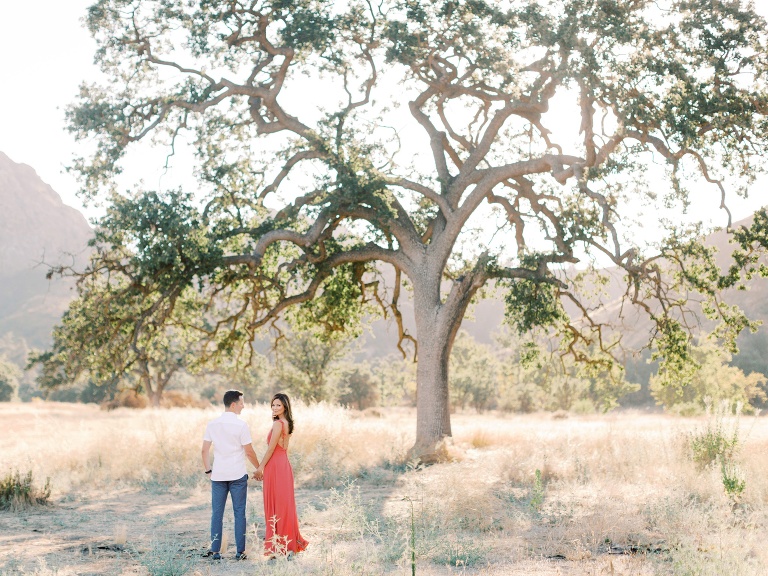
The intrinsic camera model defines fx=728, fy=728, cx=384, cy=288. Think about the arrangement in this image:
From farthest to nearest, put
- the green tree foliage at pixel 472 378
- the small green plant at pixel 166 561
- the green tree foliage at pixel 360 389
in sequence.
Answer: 1. the green tree foliage at pixel 472 378
2. the green tree foliage at pixel 360 389
3. the small green plant at pixel 166 561

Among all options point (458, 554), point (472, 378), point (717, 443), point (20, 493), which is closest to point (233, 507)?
point (458, 554)

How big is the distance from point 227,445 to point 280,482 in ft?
2.35

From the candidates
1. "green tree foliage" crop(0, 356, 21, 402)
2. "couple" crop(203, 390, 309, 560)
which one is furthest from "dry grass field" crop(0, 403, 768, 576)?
"green tree foliage" crop(0, 356, 21, 402)

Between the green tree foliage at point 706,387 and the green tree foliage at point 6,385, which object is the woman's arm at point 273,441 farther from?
the green tree foliage at point 6,385

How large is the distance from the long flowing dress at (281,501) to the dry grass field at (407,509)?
309mm

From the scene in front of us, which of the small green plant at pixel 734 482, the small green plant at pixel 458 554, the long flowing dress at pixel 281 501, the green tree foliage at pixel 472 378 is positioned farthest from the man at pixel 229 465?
the green tree foliage at pixel 472 378

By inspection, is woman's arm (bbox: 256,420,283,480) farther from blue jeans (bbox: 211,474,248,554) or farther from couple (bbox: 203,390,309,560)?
blue jeans (bbox: 211,474,248,554)

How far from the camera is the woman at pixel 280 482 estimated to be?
25.1ft

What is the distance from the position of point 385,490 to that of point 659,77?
9224 millimetres

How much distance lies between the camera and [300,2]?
1583 cm

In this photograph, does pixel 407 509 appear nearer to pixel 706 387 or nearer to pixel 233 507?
pixel 233 507

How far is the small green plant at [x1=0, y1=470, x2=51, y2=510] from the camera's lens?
11.1 m

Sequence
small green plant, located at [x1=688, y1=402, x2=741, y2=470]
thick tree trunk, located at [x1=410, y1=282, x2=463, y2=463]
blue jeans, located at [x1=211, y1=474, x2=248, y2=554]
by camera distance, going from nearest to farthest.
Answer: blue jeans, located at [x1=211, y1=474, x2=248, y2=554] → small green plant, located at [x1=688, y1=402, x2=741, y2=470] → thick tree trunk, located at [x1=410, y1=282, x2=463, y2=463]

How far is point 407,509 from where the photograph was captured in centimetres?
967
